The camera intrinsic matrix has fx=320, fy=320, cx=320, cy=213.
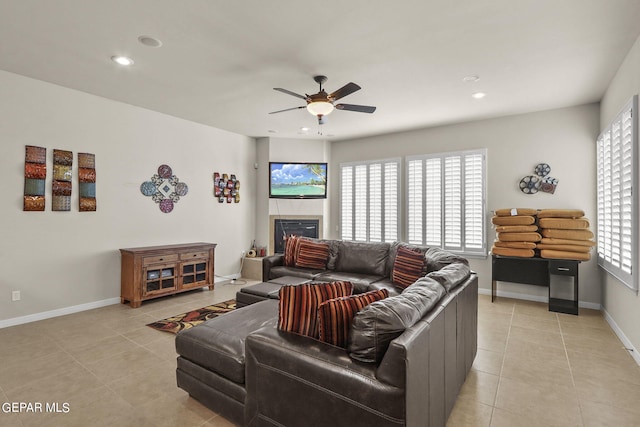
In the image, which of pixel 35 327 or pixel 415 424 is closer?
pixel 415 424

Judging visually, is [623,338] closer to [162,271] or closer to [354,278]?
[354,278]

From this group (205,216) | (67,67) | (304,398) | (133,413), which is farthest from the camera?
(205,216)

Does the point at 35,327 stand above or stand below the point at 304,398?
below

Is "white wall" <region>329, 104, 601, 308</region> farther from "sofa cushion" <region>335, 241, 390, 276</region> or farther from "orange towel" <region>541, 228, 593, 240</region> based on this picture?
"sofa cushion" <region>335, 241, 390, 276</region>

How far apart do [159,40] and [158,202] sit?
2840 mm

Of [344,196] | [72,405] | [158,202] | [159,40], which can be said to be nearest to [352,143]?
[344,196]

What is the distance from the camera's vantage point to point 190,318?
12.9ft

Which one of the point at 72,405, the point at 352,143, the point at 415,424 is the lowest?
the point at 72,405

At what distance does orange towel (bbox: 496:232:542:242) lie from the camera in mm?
4441

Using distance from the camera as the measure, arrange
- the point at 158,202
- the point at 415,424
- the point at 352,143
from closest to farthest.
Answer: the point at 415,424 < the point at 158,202 < the point at 352,143

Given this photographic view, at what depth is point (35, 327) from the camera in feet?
11.9

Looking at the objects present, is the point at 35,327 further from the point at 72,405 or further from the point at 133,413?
the point at 133,413

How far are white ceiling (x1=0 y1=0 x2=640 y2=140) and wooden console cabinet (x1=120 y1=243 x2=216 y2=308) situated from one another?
2.17 meters

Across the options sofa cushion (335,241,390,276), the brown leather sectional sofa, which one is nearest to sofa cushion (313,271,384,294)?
sofa cushion (335,241,390,276)
